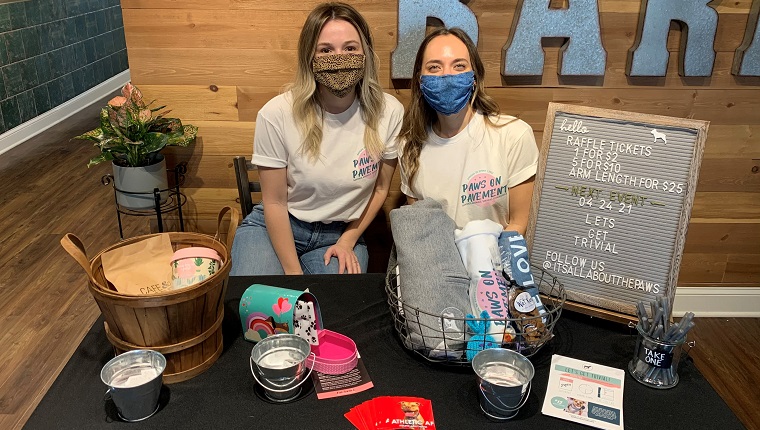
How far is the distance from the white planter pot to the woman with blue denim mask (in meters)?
1.04

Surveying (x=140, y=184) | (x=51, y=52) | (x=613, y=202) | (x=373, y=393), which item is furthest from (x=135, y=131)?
(x=51, y=52)

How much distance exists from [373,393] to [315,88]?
3.72 ft

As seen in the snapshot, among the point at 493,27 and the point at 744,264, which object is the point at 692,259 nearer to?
the point at 744,264

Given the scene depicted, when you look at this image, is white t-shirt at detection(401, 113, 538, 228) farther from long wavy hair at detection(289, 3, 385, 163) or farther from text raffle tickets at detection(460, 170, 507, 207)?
long wavy hair at detection(289, 3, 385, 163)

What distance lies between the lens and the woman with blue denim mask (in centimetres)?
180

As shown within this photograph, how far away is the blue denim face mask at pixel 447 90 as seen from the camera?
5.55 ft

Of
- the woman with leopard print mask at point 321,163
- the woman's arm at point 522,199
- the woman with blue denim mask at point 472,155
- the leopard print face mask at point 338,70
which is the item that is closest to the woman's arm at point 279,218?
the woman with leopard print mask at point 321,163

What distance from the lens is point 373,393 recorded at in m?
1.09

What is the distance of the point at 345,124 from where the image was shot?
2.01 metres

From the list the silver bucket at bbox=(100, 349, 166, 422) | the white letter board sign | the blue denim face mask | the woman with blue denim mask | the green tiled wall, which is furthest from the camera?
the green tiled wall

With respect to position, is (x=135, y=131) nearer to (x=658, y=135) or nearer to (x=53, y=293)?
(x=53, y=293)

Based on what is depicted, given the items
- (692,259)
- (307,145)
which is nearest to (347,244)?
(307,145)

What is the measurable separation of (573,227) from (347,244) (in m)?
0.89

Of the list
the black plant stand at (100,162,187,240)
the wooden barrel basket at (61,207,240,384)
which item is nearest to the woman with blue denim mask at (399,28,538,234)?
the wooden barrel basket at (61,207,240,384)
